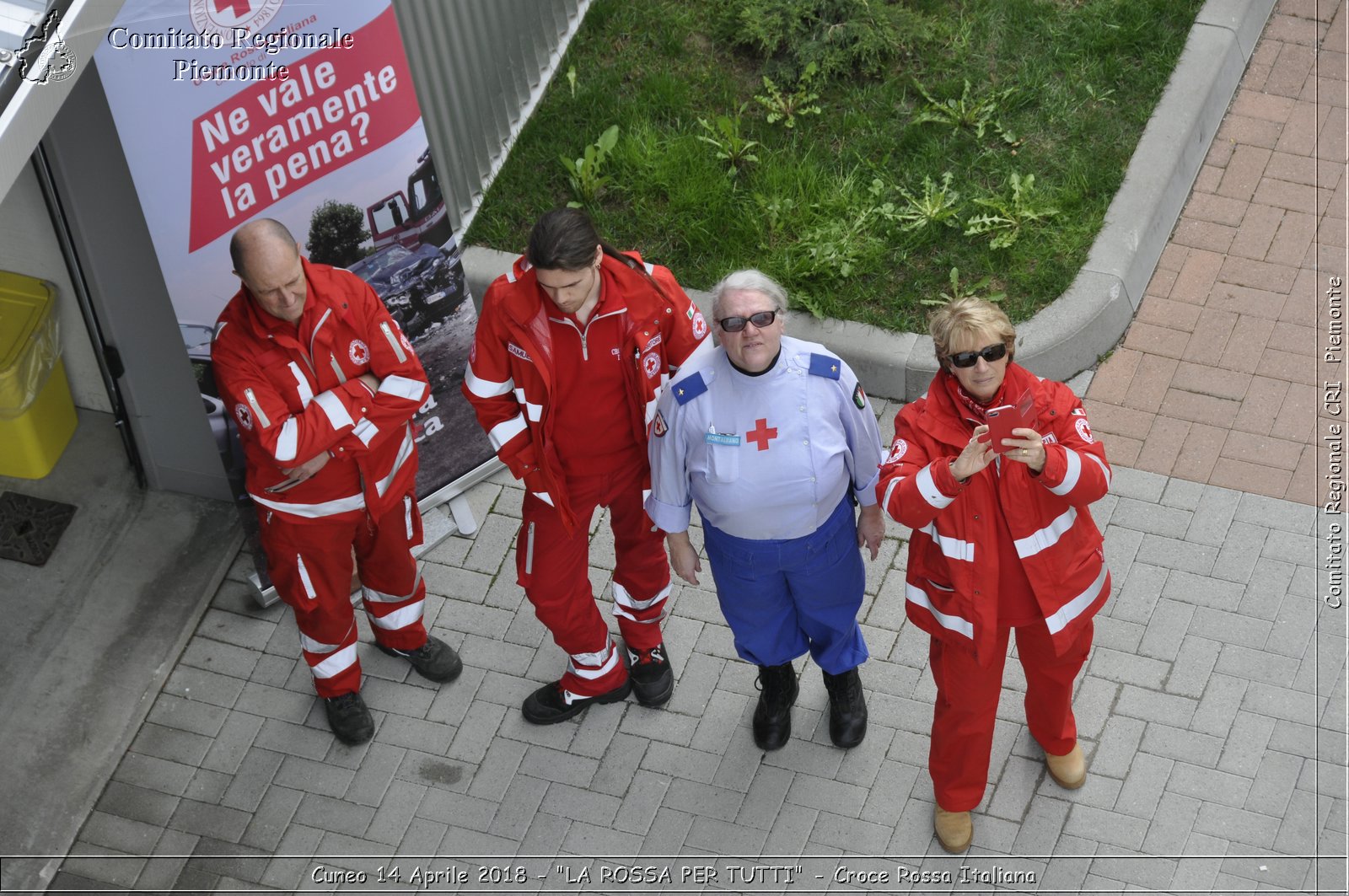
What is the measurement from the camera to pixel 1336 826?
4961mm

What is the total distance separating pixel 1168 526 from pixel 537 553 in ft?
8.30

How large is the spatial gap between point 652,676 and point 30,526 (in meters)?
2.90

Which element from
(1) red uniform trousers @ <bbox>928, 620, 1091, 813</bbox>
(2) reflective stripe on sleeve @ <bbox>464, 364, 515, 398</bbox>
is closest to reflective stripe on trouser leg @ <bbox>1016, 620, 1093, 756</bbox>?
(1) red uniform trousers @ <bbox>928, 620, 1091, 813</bbox>

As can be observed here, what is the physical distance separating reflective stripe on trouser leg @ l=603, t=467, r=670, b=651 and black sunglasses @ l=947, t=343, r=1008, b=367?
133 cm

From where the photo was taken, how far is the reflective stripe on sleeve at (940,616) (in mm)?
4395

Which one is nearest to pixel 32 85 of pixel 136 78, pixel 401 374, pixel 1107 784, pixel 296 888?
pixel 136 78

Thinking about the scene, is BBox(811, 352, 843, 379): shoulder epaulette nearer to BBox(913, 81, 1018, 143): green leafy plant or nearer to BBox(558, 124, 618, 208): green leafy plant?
BBox(558, 124, 618, 208): green leafy plant

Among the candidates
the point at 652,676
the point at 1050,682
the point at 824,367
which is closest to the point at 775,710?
the point at 652,676

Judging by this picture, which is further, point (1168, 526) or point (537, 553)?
point (1168, 526)

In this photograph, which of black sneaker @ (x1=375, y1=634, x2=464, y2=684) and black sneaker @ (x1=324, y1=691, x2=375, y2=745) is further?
black sneaker @ (x1=375, y1=634, x2=464, y2=684)

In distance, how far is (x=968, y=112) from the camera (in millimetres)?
7051

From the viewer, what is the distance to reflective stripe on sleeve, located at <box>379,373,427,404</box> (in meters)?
4.81

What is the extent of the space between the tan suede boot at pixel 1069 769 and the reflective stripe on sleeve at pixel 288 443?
2.74 metres

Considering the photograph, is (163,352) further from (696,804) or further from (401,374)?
(696,804)
